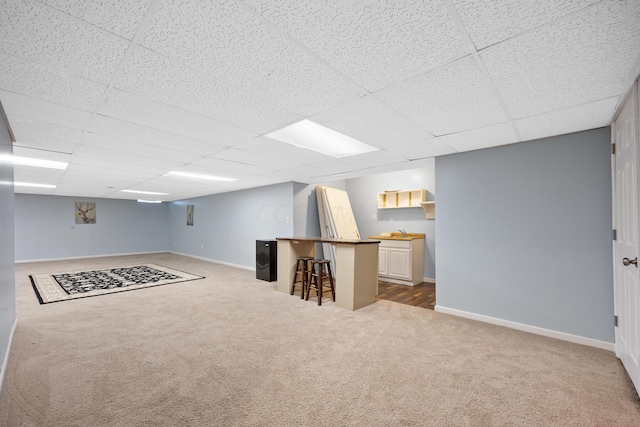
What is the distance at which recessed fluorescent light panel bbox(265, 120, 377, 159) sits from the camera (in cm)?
300

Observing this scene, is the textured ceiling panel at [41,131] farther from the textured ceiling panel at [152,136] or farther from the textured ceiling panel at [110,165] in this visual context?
the textured ceiling panel at [110,165]

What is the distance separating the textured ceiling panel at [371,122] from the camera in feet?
7.55

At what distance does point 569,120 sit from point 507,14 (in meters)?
2.00

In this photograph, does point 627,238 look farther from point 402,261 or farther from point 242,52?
point 402,261

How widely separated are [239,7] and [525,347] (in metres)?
3.72

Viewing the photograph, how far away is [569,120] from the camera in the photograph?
2.60 meters

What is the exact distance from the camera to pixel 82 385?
212cm

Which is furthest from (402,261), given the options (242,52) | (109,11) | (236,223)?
(109,11)

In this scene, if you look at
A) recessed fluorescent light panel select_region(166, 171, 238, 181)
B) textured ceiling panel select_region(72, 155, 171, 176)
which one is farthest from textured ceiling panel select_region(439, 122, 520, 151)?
textured ceiling panel select_region(72, 155, 171, 176)

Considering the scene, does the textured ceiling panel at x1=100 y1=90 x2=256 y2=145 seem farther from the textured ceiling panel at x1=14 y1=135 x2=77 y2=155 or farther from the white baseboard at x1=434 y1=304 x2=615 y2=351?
the white baseboard at x1=434 y1=304 x2=615 y2=351

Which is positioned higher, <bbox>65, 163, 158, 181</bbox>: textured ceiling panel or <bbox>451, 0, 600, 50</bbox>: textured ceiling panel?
<bbox>451, 0, 600, 50</bbox>: textured ceiling panel

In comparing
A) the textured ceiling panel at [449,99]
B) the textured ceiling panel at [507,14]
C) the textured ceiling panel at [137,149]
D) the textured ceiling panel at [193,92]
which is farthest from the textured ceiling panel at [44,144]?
the textured ceiling panel at [507,14]

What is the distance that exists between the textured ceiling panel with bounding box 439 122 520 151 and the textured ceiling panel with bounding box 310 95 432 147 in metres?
0.37

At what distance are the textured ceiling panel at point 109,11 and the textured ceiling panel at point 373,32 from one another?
525 mm
